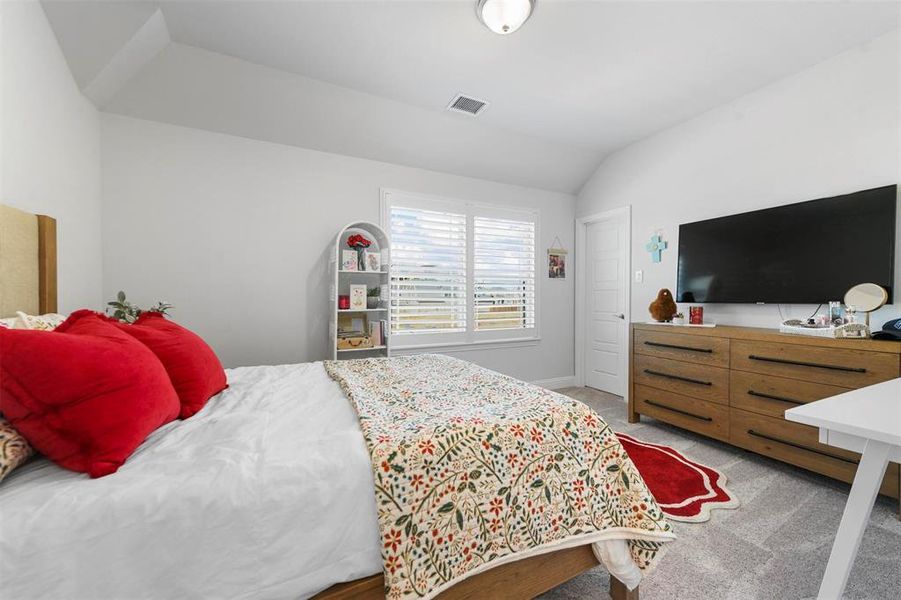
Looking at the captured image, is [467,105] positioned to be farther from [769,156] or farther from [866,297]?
[866,297]

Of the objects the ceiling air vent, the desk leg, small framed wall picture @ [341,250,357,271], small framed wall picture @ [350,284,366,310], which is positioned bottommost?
the desk leg

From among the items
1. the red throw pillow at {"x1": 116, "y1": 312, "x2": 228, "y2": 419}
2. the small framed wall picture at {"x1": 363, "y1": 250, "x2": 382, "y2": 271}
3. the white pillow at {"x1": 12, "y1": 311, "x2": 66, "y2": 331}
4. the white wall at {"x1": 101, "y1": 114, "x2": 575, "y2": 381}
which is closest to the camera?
the white pillow at {"x1": 12, "y1": 311, "x2": 66, "y2": 331}

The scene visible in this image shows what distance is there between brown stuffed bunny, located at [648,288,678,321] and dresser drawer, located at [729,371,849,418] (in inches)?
29.5

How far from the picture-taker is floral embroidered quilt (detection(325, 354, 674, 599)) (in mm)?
1001

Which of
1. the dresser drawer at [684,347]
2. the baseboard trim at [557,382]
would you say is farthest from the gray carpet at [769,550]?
the baseboard trim at [557,382]

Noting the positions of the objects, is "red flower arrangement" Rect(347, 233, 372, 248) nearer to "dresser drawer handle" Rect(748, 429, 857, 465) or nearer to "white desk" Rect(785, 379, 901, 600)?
"white desk" Rect(785, 379, 901, 600)

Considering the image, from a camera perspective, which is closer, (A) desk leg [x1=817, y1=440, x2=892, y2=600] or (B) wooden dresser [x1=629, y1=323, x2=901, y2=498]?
(A) desk leg [x1=817, y1=440, x2=892, y2=600]

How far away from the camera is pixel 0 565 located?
698 mm

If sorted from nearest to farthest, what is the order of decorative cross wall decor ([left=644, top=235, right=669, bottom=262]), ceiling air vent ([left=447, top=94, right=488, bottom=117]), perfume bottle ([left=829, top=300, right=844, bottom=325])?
perfume bottle ([left=829, top=300, right=844, bottom=325]), ceiling air vent ([left=447, top=94, right=488, bottom=117]), decorative cross wall decor ([left=644, top=235, right=669, bottom=262])

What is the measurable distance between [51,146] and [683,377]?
4.25m

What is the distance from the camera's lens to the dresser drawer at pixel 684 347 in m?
2.64

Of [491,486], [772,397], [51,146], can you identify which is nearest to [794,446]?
[772,397]

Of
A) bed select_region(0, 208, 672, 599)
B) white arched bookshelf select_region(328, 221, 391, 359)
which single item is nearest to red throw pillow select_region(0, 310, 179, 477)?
bed select_region(0, 208, 672, 599)

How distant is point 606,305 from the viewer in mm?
4223
